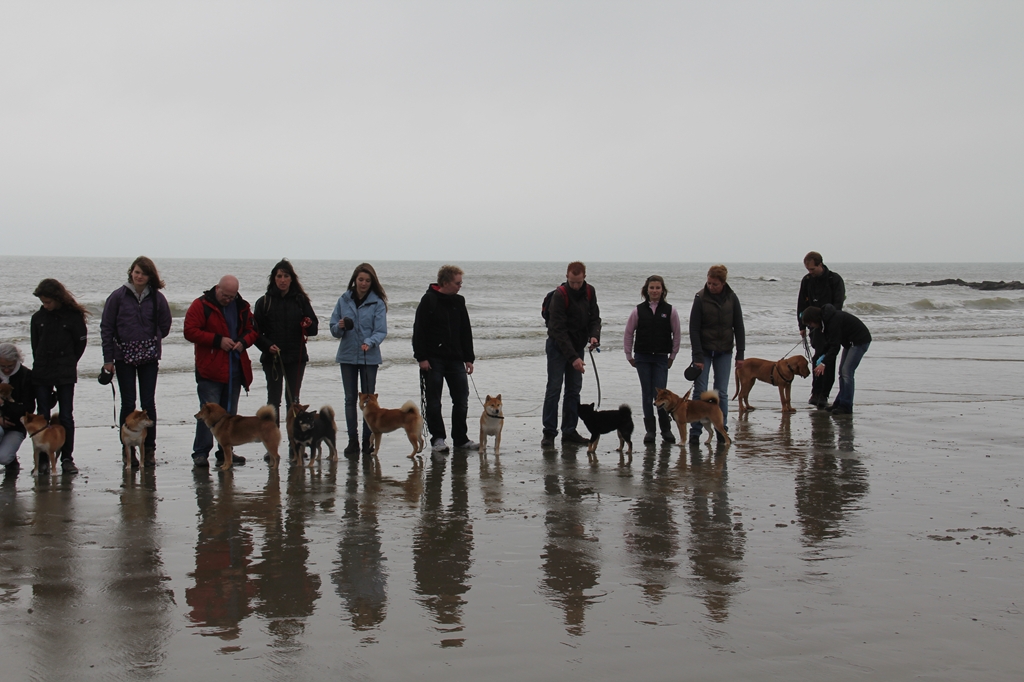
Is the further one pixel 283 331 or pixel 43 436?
pixel 283 331

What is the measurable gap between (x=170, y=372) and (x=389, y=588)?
11383 mm

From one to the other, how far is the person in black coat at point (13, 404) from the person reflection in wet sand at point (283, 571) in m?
2.60

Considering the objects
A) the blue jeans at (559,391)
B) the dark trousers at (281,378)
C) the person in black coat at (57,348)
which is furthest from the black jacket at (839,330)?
the person in black coat at (57,348)

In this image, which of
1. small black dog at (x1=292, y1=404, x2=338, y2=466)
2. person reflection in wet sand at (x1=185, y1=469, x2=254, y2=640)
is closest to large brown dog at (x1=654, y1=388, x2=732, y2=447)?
small black dog at (x1=292, y1=404, x2=338, y2=466)

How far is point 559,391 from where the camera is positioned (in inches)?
A: 328

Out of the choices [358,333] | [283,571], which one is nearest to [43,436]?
[358,333]

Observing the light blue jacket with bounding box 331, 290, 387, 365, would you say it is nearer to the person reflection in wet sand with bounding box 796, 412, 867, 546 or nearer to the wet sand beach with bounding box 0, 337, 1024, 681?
the wet sand beach with bounding box 0, 337, 1024, 681

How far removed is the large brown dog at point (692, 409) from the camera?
25.7ft

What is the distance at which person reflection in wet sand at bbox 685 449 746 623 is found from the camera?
3922 millimetres

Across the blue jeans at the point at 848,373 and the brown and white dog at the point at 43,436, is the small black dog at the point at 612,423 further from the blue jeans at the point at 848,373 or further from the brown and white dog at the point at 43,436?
→ the brown and white dog at the point at 43,436

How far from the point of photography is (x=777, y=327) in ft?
91.2

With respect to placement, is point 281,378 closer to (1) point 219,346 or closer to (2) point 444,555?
(1) point 219,346

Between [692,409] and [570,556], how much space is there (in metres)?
3.71

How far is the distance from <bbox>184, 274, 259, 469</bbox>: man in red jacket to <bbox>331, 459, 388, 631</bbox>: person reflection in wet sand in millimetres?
1857
